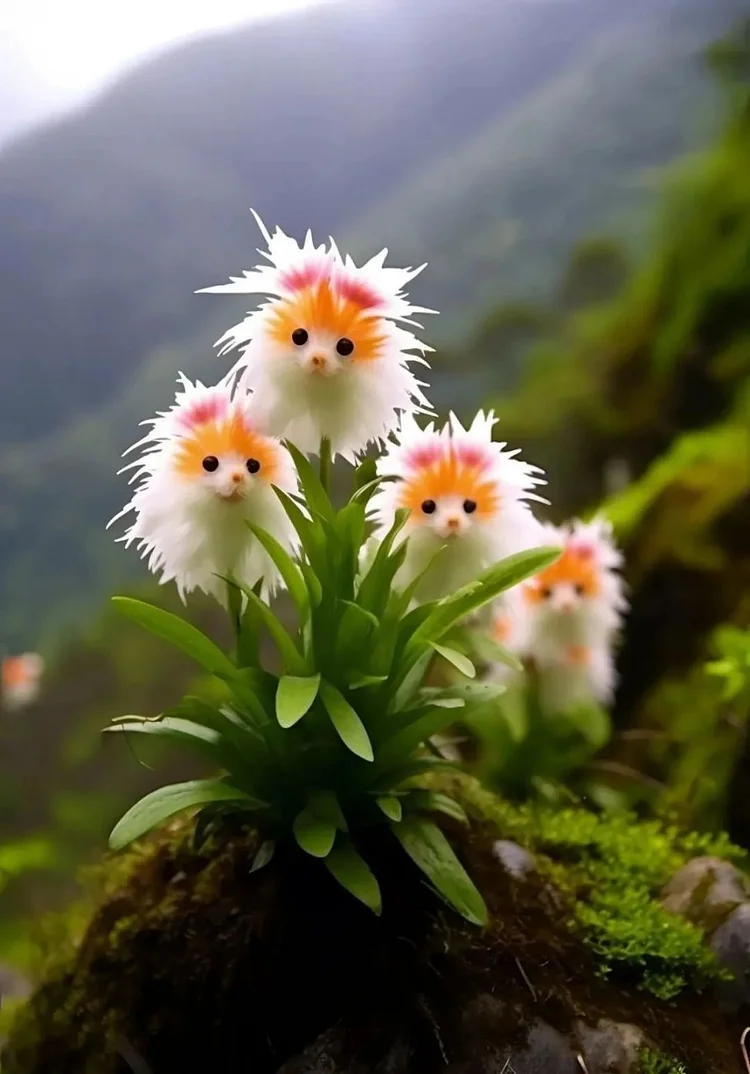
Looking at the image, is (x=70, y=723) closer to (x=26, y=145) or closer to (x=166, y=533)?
(x=166, y=533)

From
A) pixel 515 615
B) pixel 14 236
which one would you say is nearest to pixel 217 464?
pixel 515 615

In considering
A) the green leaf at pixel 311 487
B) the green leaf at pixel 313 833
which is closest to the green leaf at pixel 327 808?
the green leaf at pixel 313 833

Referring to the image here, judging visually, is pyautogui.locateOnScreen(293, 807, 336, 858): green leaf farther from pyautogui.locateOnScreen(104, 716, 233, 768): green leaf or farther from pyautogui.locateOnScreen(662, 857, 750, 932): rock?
pyautogui.locateOnScreen(662, 857, 750, 932): rock

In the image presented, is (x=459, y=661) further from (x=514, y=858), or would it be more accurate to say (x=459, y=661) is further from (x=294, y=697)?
(x=514, y=858)

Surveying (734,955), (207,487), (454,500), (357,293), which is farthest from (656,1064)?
(357,293)

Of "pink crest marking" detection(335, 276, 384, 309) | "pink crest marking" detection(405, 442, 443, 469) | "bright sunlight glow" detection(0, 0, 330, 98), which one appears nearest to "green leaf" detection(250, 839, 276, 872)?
"pink crest marking" detection(405, 442, 443, 469)

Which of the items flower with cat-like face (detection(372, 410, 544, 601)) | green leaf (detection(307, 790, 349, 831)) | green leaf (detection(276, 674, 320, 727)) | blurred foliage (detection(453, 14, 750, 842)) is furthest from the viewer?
blurred foliage (detection(453, 14, 750, 842))

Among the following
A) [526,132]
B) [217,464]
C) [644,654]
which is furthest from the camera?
[526,132]
